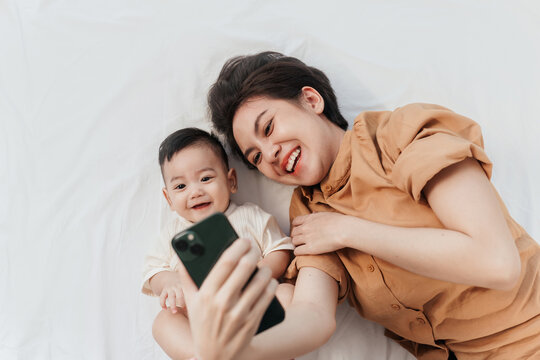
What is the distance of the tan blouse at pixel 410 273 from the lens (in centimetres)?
100

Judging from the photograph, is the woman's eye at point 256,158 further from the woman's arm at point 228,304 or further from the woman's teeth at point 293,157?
the woman's arm at point 228,304

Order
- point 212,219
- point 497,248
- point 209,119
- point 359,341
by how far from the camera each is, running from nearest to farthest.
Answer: point 212,219 → point 497,248 → point 359,341 → point 209,119

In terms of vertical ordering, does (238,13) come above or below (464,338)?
above

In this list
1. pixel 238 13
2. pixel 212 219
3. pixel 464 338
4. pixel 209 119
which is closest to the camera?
pixel 212 219

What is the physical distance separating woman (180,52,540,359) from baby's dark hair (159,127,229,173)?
0.07 metres

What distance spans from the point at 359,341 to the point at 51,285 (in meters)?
0.83

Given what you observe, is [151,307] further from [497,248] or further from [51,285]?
[497,248]

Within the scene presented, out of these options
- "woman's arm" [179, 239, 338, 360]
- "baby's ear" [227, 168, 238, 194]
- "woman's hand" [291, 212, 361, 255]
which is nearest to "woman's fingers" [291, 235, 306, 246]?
"woman's hand" [291, 212, 361, 255]

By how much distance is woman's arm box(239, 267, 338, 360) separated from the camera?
80 cm

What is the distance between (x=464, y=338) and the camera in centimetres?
108

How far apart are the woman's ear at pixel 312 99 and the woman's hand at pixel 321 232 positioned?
271 mm

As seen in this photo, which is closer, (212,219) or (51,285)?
(212,219)

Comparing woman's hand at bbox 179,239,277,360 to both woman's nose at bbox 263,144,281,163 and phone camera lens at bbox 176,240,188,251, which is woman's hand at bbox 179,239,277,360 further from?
woman's nose at bbox 263,144,281,163

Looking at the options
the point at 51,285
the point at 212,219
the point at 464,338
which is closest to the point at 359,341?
the point at 464,338
